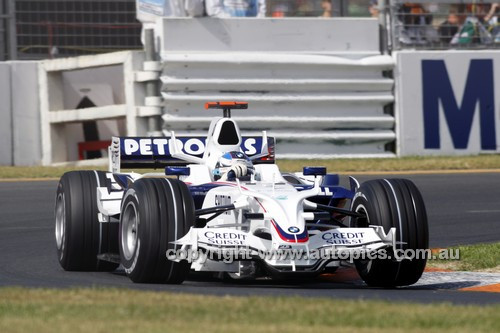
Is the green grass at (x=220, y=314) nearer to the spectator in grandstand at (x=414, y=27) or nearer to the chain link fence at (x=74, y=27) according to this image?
the spectator in grandstand at (x=414, y=27)

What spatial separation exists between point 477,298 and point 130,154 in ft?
13.6

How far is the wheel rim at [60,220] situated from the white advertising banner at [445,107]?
29.2 ft

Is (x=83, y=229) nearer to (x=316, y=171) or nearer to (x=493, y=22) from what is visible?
(x=316, y=171)

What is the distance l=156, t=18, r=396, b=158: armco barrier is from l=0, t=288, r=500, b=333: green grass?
423 inches

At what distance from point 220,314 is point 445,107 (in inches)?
501

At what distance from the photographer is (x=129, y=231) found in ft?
32.1

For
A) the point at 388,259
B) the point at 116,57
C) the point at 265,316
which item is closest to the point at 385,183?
the point at 388,259

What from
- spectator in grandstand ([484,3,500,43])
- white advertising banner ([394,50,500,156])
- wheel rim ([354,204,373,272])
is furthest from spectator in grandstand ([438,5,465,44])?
wheel rim ([354,204,373,272])

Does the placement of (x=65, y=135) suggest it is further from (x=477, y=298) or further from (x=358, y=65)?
(x=477, y=298)

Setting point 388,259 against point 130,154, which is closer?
point 388,259

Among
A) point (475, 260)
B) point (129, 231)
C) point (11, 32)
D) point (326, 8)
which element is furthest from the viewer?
point (326, 8)

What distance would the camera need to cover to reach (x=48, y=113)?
19.0 m

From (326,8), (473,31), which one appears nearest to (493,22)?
(473,31)

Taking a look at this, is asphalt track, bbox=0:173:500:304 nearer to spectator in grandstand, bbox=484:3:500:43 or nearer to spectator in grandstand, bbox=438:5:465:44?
spectator in grandstand, bbox=438:5:465:44
